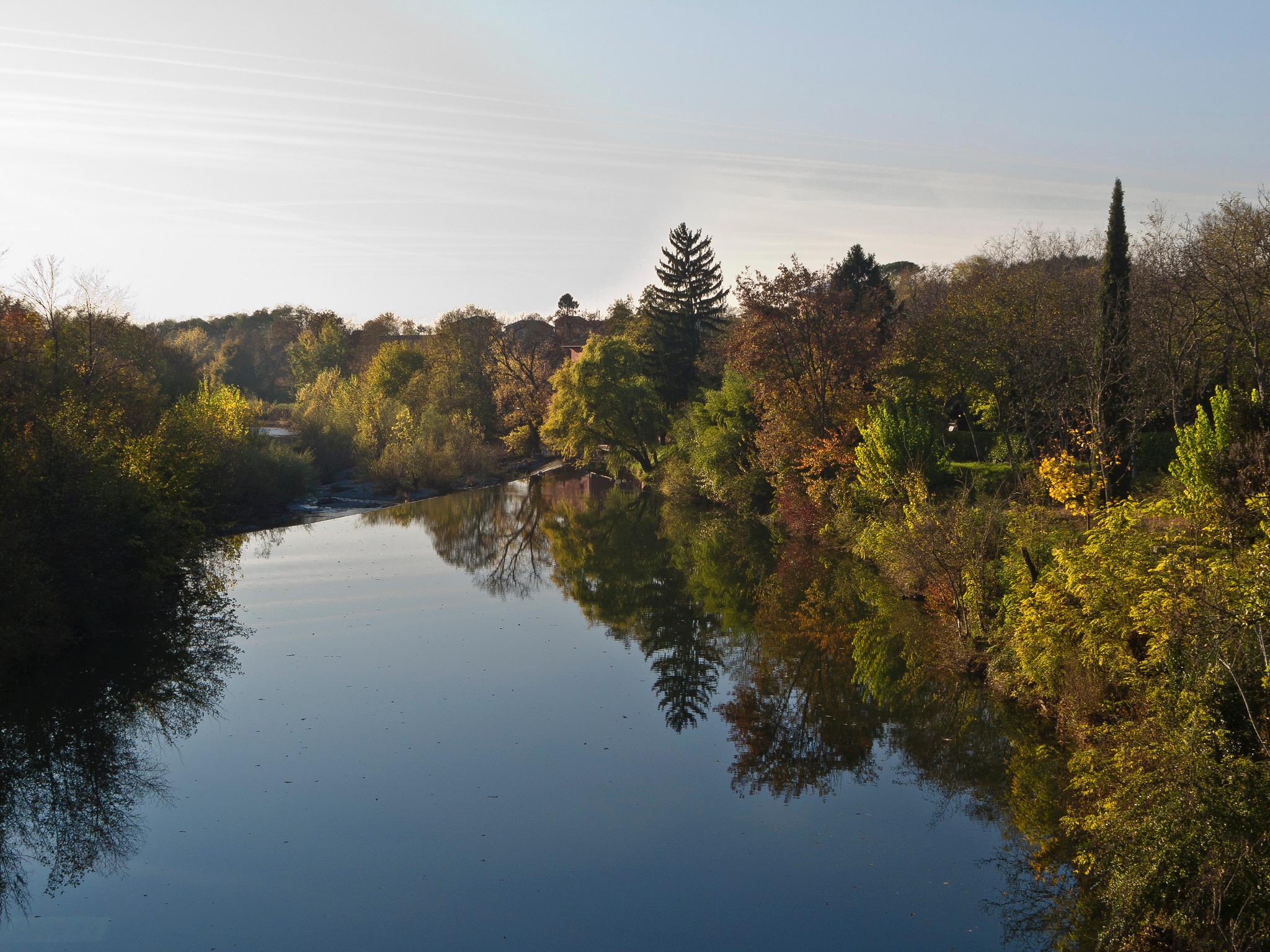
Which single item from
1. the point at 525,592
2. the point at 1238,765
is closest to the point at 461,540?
the point at 525,592

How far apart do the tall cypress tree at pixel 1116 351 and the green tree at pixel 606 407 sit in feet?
86.5

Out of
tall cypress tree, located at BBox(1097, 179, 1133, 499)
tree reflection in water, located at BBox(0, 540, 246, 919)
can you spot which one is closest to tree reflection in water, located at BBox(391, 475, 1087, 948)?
tall cypress tree, located at BBox(1097, 179, 1133, 499)

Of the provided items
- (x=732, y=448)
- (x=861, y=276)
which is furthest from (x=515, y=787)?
(x=861, y=276)

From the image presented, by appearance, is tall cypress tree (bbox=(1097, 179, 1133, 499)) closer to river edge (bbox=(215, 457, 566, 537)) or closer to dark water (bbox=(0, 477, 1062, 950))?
dark water (bbox=(0, 477, 1062, 950))

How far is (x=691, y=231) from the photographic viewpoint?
2215 inches

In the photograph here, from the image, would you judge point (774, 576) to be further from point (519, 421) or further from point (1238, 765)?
point (519, 421)

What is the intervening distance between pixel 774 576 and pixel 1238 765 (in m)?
18.9

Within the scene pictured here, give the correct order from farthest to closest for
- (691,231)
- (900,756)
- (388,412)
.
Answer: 1. (691,231)
2. (388,412)
3. (900,756)

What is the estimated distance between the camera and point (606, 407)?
158 ft

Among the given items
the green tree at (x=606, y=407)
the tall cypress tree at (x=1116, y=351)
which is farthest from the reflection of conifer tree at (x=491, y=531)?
the tall cypress tree at (x=1116, y=351)

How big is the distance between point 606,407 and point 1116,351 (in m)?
28.9

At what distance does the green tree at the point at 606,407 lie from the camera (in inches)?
1895

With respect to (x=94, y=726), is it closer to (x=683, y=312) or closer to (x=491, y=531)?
(x=491, y=531)

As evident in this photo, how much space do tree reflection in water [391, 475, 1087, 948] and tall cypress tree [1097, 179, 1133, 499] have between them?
620 centimetres
